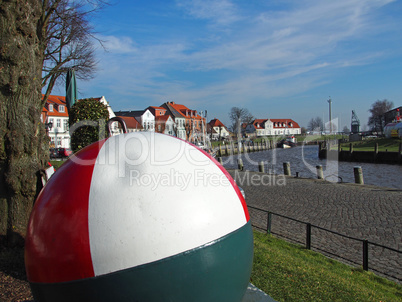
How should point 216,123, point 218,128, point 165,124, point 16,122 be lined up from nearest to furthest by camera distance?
1. point 16,122
2. point 165,124
3. point 218,128
4. point 216,123

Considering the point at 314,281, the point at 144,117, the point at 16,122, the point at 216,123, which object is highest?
the point at 216,123

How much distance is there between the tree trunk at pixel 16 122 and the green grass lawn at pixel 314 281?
13.6 feet

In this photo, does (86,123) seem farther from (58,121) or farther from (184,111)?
(184,111)

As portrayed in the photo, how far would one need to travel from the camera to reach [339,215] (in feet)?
37.8

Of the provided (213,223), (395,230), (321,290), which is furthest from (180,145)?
(395,230)

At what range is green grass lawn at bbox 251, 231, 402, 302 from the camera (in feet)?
14.6

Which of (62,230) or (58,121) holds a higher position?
(58,121)

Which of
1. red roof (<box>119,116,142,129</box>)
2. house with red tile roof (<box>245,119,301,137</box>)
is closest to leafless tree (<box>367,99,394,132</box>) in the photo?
house with red tile roof (<box>245,119,301,137</box>)

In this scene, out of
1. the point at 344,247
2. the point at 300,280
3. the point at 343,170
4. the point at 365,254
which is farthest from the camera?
the point at 343,170

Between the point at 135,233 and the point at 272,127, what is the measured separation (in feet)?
483

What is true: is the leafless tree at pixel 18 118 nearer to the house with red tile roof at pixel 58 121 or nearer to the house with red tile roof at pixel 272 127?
the house with red tile roof at pixel 58 121

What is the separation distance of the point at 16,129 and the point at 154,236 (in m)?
4.18

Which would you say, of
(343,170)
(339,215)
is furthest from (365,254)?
(343,170)

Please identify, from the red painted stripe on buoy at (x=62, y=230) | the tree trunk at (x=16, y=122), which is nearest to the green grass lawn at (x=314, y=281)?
the red painted stripe on buoy at (x=62, y=230)
